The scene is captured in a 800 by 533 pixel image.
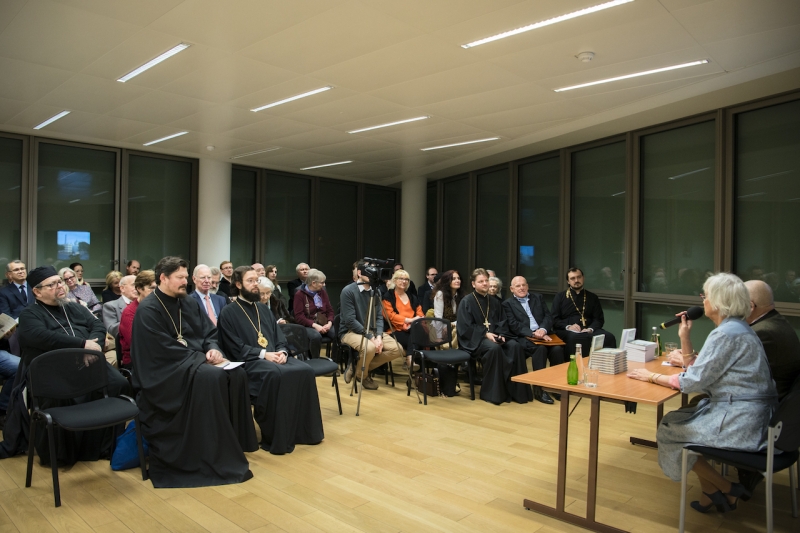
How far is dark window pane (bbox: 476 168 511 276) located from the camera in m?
9.53

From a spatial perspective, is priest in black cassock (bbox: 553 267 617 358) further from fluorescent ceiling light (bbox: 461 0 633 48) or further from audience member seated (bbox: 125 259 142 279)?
audience member seated (bbox: 125 259 142 279)

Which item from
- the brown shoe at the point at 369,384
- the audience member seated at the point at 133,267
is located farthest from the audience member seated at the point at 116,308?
the audience member seated at the point at 133,267

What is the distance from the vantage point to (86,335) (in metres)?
4.32

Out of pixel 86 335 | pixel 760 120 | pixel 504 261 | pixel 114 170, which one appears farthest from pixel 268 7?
pixel 504 261

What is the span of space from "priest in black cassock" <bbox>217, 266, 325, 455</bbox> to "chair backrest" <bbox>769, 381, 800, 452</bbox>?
119 inches

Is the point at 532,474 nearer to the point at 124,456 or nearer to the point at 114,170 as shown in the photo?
the point at 124,456

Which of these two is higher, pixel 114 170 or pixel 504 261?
pixel 114 170

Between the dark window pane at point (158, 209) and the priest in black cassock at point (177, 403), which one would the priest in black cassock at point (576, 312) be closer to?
the priest in black cassock at point (177, 403)

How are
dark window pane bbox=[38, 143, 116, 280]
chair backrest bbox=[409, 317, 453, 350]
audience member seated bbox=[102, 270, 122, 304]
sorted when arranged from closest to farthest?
chair backrest bbox=[409, 317, 453, 350]
audience member seated bbox=[102, 270, 122, 304]
dark window pane bbox=[38, 143, 116, 280]

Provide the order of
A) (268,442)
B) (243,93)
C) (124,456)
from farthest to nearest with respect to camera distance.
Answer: (243,93), (268,442), (124,456)

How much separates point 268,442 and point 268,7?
3.17m

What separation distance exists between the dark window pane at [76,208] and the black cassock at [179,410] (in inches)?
210

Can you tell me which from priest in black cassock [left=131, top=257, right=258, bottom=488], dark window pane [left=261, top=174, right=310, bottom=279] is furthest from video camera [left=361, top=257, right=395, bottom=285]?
dark window pane [left=261, top=174, right=310, bottom=279]

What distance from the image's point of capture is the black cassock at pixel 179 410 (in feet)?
11.9
